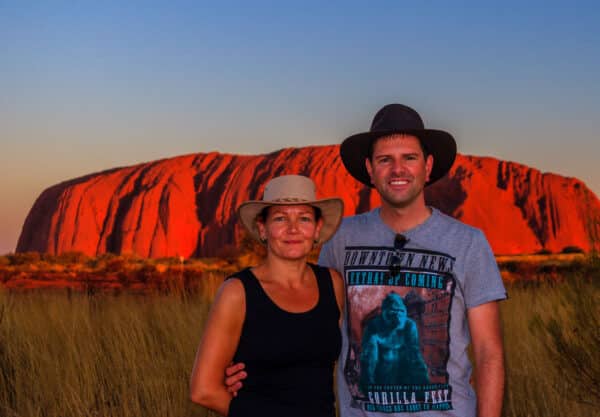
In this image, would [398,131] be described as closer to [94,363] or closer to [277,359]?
[277,359]

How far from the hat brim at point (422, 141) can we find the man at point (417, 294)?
2.0 inches

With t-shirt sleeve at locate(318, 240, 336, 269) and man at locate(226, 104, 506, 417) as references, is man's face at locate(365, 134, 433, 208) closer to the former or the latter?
man at locate(226, 104, 506, 417)

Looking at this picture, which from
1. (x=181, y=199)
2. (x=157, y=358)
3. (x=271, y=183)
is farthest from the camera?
(x=181, y=199)

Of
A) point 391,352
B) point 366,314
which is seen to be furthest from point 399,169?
point 391,352

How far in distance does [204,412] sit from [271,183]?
2568mm

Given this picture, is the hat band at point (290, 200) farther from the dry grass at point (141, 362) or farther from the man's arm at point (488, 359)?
the dry grass at point (141, 362)

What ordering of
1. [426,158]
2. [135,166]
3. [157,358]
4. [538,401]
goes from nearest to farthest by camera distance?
1. [426,158]
2. [538,401]
3. [157,358]
4. [135,166]

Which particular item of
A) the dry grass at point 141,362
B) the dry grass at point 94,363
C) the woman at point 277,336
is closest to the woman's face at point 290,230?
the woman at point 277,336

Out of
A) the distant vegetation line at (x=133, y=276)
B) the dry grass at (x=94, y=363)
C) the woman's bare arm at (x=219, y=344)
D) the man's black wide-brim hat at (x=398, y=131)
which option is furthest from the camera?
the distant vegetation line at (x=133, y=276)

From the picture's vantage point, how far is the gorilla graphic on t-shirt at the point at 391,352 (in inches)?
105

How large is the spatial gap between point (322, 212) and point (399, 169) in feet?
1.26

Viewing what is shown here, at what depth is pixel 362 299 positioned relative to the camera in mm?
2787

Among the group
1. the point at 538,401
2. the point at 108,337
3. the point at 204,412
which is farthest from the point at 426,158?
the point at 108,337

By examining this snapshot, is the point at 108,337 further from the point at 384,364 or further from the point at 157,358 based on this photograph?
the point at 384,364
